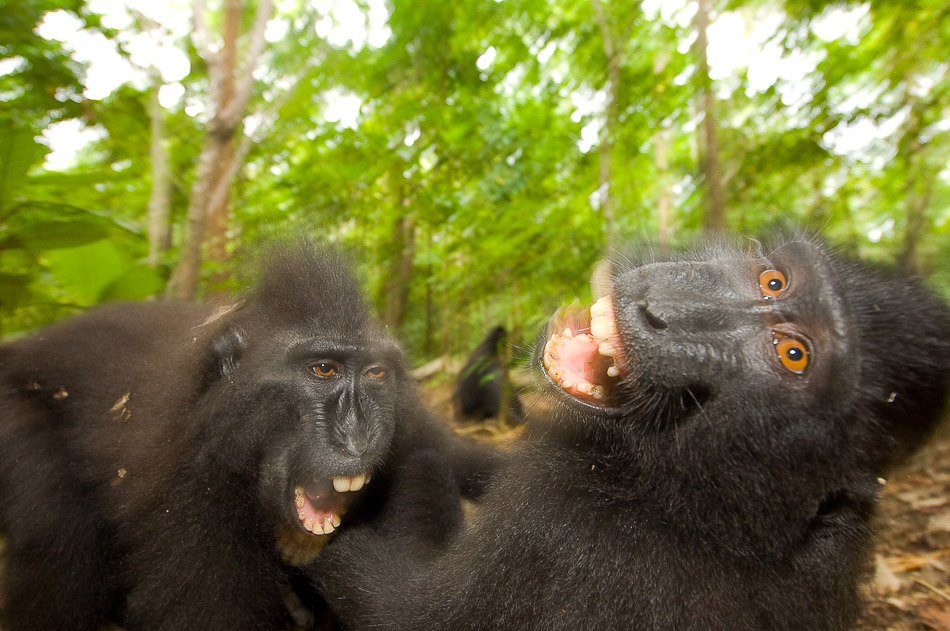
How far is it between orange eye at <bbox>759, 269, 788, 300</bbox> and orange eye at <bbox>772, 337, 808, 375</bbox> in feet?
0.70

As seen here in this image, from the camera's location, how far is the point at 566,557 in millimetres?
2027

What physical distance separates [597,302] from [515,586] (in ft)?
3.87

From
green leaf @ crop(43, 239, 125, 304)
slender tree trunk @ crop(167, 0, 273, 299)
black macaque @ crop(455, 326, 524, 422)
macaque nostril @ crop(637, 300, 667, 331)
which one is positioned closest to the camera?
macaque nostril @ crop(637, 300, 667, 331)

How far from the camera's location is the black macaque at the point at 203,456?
2.56 meters

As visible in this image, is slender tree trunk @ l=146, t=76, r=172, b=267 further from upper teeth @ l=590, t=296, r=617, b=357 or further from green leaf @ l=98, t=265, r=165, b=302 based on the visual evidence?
upper teeth @ l=590, t=296, r=617, b=357

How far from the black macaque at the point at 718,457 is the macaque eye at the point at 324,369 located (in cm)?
104

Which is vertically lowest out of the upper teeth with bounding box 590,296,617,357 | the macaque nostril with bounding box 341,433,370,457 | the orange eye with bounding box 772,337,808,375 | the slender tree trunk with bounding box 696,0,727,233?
the macaque nostril with bounding box 341,433,370,457

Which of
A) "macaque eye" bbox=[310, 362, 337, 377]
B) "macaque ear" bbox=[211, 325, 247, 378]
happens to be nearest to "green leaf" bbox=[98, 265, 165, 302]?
"macaque ear" bbox=[211, 325, 247, 378]

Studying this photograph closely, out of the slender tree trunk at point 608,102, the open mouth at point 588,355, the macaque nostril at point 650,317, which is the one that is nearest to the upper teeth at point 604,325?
the open mouth at point 588,355

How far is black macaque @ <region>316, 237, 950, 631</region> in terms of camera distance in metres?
1.94

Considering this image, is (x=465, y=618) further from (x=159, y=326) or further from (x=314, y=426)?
(x=159, y=326)

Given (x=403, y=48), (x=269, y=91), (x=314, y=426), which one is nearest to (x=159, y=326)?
(x=314, y=426)

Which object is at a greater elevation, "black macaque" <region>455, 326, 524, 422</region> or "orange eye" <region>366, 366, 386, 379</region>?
"orange eye" <region>366, 366, 386, 379</region>

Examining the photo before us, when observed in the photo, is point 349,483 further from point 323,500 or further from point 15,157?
point 15,157
